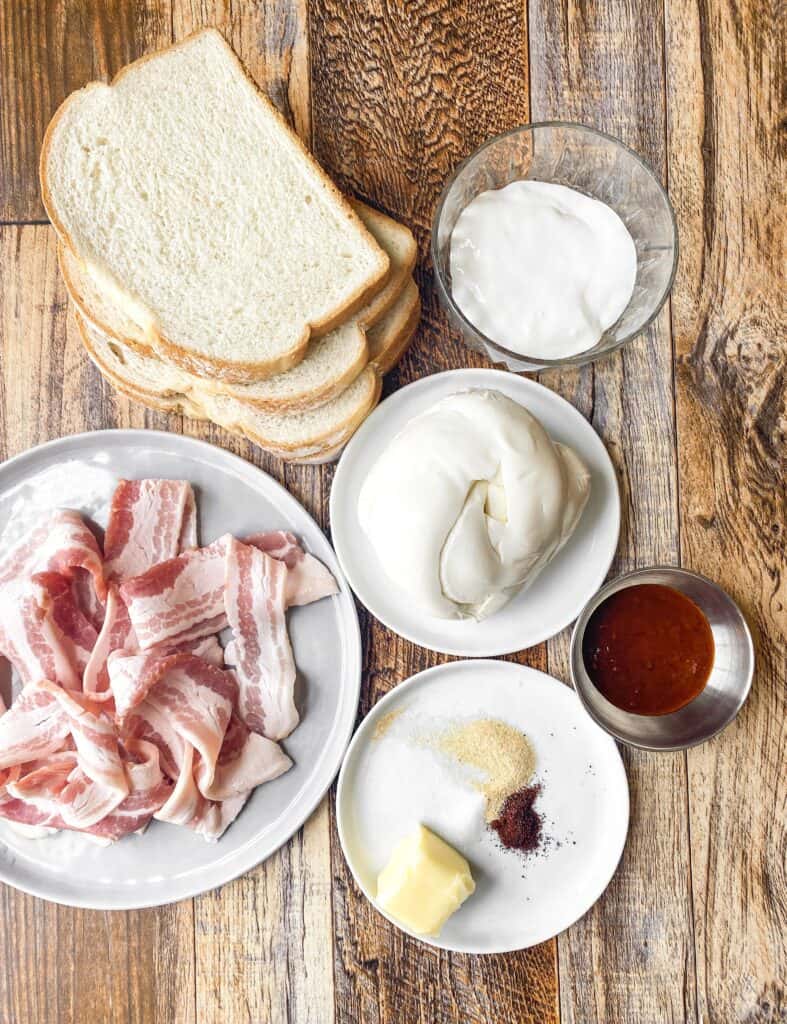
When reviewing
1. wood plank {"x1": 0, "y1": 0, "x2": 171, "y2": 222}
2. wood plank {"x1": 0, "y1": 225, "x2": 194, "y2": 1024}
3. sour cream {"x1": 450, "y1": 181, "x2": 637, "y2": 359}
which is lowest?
wood plank {"x1": 0, "y1": 225, "x2": 194, "y2": 1024}

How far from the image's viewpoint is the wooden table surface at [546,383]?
1.31m

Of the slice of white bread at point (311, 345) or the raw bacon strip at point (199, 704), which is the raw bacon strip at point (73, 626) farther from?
the slice of white bread at point (311, 345)

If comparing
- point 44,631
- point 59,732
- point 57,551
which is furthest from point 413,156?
point 59,732

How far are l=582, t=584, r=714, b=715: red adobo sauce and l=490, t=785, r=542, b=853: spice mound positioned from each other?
8.8 inches

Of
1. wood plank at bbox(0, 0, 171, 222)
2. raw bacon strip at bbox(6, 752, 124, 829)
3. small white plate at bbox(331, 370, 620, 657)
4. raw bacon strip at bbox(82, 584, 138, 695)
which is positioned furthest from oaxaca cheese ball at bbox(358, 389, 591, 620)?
wood plank at bbox(0, 0, 171, 222)

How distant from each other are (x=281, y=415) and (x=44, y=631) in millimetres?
474

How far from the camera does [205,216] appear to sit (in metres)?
1.19

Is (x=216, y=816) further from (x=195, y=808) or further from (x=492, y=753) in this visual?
(x=492, y=753)

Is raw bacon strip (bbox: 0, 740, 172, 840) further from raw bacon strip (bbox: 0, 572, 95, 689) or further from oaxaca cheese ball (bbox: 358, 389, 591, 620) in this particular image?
oaxaca cheese ball (bbox: 358, 389, 591, 620)

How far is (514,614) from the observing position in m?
1.26

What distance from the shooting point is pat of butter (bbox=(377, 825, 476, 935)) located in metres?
1.22

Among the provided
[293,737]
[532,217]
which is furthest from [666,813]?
[532,217]

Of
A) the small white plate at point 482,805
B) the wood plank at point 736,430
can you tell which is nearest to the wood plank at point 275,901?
the small white plate at point 482,805

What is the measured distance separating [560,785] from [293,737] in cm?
42
